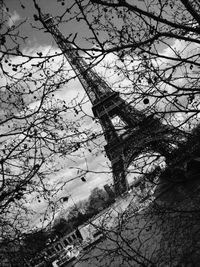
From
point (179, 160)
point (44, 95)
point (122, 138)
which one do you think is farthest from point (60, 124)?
point (179, 160)

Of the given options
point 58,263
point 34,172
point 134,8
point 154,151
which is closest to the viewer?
point 134,8

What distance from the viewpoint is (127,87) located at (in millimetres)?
4676

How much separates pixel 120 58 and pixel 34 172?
2703 millimetres

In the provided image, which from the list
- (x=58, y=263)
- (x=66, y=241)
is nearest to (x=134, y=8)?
(x=58, y=263)

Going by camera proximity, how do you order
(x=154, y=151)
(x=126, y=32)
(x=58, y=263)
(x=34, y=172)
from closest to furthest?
(x=126, y=32), (x=154, y=151), (x=34, y=172), (x=58, y=263)

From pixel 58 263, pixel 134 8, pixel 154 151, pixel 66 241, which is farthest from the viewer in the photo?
pixel 66 241

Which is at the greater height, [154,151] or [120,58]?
[120,58]

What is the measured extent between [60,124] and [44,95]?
31.4 inches

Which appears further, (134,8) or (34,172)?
(34,172)

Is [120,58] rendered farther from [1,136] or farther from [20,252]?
[20,252]

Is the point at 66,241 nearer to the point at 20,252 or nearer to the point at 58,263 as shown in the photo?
the point at 58,263

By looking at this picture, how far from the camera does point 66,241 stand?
8050cm

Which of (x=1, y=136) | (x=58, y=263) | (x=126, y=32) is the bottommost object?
(x=58, y=263)

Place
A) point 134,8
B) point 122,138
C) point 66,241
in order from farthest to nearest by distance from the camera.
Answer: point 66,241
point 122,138
point 134,8
